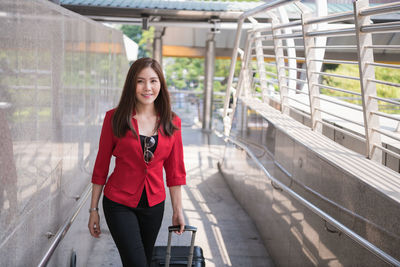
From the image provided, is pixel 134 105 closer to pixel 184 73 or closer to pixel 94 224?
pixel 94 224

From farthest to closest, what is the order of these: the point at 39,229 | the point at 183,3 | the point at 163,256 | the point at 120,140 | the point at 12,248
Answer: the point at 183,3 < the point at 163,256 < the point at 120,140 < the point at 39,229 < the point at 12,248

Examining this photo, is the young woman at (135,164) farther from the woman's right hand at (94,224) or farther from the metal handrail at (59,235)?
the metal handrail at (59,235)

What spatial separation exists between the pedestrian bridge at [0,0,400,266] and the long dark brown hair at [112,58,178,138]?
1.22 ft

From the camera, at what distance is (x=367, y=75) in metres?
3.47

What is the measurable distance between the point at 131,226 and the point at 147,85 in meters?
0.85

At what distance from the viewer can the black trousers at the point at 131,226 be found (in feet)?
9.93

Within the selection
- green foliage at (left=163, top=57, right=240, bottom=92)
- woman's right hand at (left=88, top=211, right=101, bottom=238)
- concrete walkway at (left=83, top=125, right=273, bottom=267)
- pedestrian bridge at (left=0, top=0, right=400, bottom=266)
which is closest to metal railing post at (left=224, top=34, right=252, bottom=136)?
pedestrian bridge at (left=0, top=0, right=400, bottom=266)

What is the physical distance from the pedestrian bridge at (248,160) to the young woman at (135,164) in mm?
290

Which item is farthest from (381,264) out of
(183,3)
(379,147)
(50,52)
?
(183,3)

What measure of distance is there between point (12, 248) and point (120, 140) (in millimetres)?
1107

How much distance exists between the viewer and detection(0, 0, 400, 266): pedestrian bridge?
2284 mm

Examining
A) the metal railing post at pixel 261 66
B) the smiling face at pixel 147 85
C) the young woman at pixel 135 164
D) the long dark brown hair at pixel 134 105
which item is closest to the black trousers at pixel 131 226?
the young woman at pixel 135 164

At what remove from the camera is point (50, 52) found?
2854mm

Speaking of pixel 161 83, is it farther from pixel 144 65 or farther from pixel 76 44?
pixel 76 44
